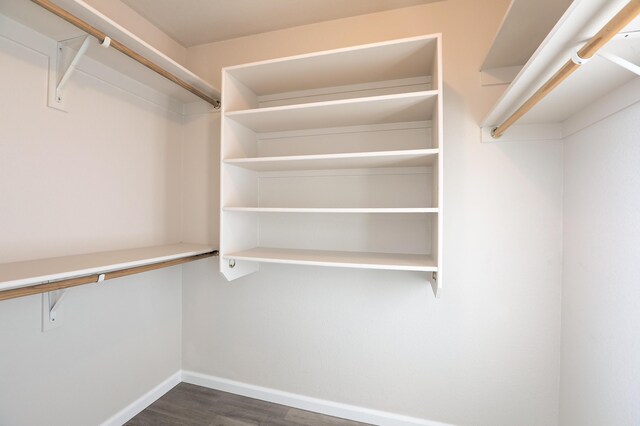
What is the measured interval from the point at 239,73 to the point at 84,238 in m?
1.24

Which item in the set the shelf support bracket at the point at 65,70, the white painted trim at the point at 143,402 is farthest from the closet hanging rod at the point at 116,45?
the white painted trim at the point at 143,402

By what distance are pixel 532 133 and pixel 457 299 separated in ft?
3.21

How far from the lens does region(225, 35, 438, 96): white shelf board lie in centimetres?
142

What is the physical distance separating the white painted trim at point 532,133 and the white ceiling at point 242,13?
35.0 inches

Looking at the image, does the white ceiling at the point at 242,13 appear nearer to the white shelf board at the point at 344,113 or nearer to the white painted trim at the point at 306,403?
the white shelf board at the point at 344,113

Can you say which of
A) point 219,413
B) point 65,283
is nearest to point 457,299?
point 219,413

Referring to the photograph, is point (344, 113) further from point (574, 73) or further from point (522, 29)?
point (574, 73)

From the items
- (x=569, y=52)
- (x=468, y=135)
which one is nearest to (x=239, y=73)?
(x=468, y=135)

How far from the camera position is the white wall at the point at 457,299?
154 centimetres

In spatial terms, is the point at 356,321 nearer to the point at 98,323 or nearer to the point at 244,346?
the point at 244,346

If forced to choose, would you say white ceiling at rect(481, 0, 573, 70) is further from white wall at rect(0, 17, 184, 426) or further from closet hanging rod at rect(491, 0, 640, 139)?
white wall at rect(0, 17, 184, 426)

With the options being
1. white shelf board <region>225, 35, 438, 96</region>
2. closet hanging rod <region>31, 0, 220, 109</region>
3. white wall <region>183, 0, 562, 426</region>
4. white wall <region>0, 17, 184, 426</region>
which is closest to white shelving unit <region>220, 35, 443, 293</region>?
white shelf board <region>225, 35, 438, 96</region>

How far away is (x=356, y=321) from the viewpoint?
1.81 metres

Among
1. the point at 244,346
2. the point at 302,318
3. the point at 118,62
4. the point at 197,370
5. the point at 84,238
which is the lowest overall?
the point at 197,370
